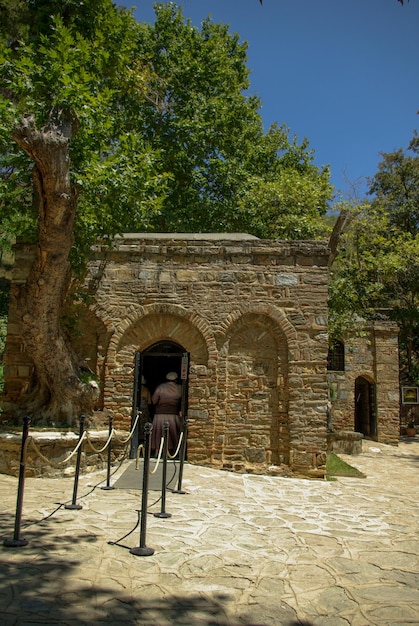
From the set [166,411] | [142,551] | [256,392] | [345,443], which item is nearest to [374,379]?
[345,443]

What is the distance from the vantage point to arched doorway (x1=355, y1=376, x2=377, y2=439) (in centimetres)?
1914

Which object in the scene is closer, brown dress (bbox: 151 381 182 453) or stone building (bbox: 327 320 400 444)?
brown dress (bbox: 151 381 182 453)

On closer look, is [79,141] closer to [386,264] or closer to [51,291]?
[51,291]

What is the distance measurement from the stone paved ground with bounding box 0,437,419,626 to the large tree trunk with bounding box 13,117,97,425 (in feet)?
4.68

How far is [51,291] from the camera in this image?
7.97 meters

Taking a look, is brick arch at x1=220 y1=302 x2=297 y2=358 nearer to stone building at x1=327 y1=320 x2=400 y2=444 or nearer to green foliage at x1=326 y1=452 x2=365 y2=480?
green foliage at x1=326 y1=452 x2=365 y2=480

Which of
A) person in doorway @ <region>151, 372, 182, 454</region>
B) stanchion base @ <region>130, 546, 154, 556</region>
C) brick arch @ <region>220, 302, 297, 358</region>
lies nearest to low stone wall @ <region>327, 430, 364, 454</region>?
brick arch @ <region>220, 302, 297, 358</region>

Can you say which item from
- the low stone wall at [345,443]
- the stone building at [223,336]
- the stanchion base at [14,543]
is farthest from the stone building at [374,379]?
the stanchion base at [14,543]

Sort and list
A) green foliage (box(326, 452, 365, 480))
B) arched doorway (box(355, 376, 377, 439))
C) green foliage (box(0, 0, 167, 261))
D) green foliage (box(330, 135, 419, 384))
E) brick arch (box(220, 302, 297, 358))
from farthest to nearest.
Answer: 1. arched doorway (box(355, 376, 377, 439))
2. green foliage (box(330, 135, 419, 384))
3. green foliage (box(326, 452, 365, 480))
4. brick arch (box(220, 302, 297, 358))
5. green foliage (box(0, 0, 167, 261))

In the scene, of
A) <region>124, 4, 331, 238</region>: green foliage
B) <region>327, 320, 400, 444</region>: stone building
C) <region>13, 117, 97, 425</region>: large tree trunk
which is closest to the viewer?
<region>13, 117, 97, 425</region>: large tree trunk

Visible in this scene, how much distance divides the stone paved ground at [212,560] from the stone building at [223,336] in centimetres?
157

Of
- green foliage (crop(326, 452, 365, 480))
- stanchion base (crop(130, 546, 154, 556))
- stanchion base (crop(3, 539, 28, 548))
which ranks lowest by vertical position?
green foliage (crop(326, 452, 365, 480))

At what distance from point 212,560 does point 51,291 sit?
5.02 metres

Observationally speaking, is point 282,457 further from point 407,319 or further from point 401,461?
point 407,319
